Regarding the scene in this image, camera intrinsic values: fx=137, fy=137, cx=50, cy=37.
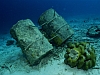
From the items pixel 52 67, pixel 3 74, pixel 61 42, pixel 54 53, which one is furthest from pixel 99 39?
pixel 3 74

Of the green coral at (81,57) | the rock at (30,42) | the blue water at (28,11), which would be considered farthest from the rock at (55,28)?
the blue water at (28,11)

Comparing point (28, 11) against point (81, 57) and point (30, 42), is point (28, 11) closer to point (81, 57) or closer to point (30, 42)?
point (30, 42)

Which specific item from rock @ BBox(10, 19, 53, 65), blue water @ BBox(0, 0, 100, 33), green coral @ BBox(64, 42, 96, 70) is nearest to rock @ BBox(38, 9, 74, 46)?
rock @ BBox(10, 19, 53, 65)

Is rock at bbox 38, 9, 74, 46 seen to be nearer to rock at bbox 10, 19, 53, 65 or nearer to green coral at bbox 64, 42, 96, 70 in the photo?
rock at bbox 10, 19, 53, 65

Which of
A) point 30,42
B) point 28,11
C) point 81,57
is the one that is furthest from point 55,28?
point 28,11

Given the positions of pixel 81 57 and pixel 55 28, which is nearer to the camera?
pixel 81 57

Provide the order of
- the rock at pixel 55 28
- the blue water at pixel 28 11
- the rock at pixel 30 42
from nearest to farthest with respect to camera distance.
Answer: the rock at pixel 30 42, the rock at pixel 55 28, the blue water at pixel 28 11

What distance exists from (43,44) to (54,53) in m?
1.00

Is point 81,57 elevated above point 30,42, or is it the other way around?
point 30,42

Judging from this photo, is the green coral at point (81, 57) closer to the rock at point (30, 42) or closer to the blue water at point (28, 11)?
the rock at point (30, 42)

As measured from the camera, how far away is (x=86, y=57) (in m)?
5.09

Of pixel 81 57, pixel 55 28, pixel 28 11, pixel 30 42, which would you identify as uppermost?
pixel 28 11

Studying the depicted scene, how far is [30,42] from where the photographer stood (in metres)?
5.62

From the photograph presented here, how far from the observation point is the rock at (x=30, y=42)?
5.51 meters
